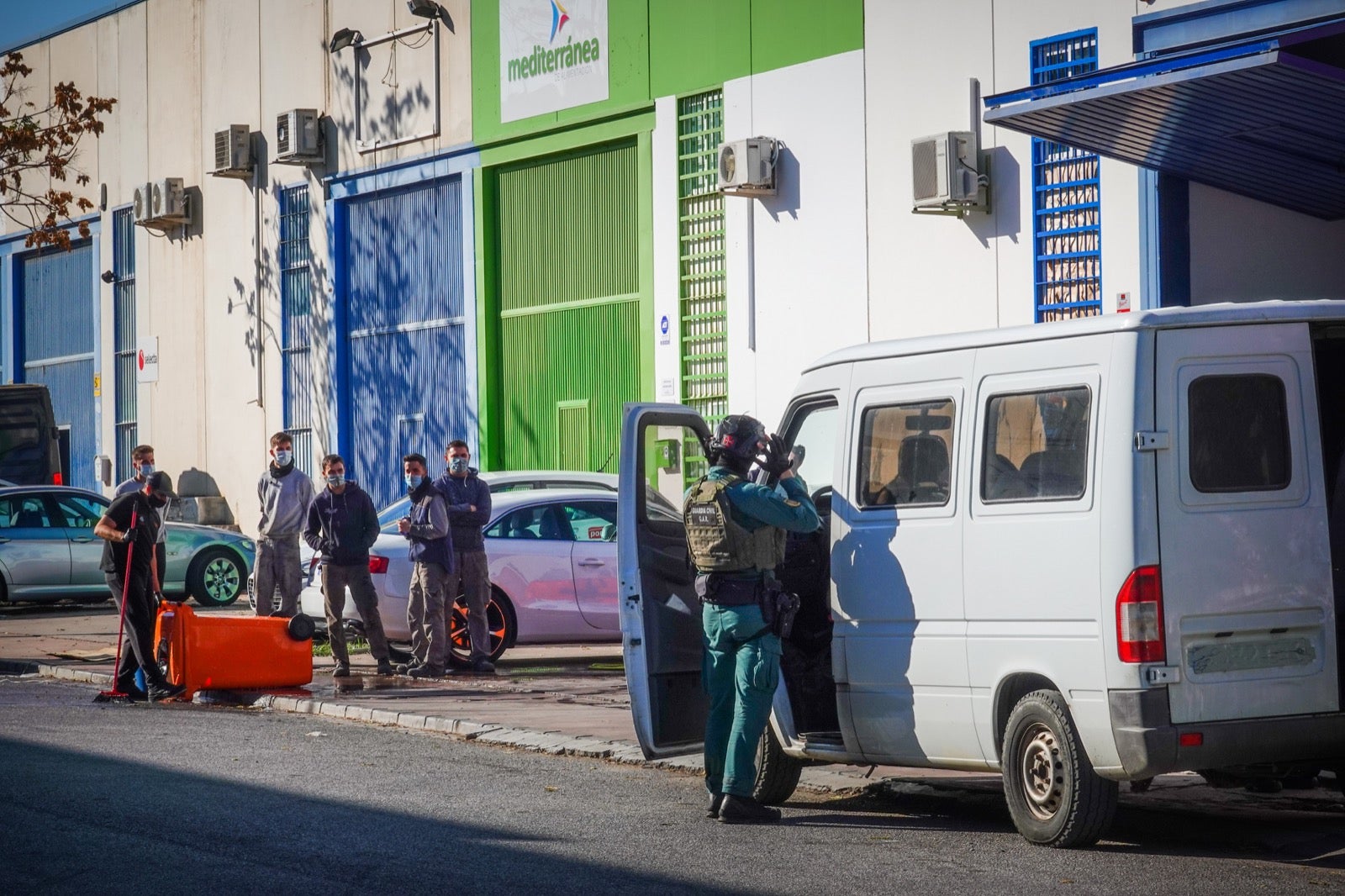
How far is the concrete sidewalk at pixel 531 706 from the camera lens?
9.73 m

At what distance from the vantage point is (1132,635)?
7.39 metres

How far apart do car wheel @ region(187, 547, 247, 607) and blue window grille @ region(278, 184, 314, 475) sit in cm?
425

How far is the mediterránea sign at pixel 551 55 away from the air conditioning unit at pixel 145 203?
29.3ft

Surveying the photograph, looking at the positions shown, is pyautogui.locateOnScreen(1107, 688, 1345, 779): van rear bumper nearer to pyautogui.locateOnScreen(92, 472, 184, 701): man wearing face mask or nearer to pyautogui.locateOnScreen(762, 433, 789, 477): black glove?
pyautogui.locateOnScreen(762, 433, 789, 477): black glove

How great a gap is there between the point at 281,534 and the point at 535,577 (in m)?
2.56

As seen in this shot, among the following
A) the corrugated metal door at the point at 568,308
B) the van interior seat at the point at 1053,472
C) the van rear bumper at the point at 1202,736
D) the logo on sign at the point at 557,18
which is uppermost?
the logo on sign at the point at 557,18

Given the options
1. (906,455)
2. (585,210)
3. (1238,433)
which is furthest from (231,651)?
(585,210)

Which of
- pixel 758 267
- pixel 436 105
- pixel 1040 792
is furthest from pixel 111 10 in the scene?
pixel 1040 792

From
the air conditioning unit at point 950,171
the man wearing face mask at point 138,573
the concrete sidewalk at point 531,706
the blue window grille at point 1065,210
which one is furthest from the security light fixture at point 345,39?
the man wearing face mask at point 138,573

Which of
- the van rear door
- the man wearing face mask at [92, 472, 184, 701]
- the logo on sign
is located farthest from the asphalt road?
the logo on sign

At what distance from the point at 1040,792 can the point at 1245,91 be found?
6165mm

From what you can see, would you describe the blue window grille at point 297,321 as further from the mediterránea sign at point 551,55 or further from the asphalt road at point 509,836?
the asphalt road at point 509,836

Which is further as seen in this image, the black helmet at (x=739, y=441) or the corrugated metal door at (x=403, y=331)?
the corrugated metal door at (x=403, y=331)

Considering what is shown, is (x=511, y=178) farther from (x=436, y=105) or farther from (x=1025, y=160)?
(x=1025, y=160)
